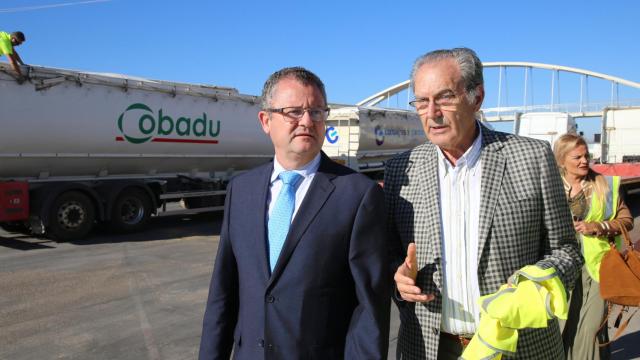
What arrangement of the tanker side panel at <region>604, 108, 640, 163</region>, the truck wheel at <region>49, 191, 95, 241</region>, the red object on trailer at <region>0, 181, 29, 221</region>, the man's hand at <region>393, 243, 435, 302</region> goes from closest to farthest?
→ the man's hand at <region>393, 243, 435, 302</region> → the red object on trailer at <region>0, 181, 29, 221</region> → the truck wheel at <region>49, 191, 95, 241</region> → the tanker side panel at <region>604, 108, 640, 163</region>

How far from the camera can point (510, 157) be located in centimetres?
200

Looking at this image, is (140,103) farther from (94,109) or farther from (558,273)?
(558,273)

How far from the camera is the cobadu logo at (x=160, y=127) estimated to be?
1063cm

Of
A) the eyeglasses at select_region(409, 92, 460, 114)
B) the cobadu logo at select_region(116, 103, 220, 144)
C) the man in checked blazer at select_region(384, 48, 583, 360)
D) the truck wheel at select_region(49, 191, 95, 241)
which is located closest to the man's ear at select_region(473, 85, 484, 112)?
the man in checked blazer at select_region(384, 48, 583, 360)

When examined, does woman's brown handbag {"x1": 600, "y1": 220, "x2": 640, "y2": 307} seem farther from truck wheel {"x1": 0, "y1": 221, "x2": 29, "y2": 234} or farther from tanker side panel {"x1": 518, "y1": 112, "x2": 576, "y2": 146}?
tanker side panel {"x1": 518, "y1": 112, "x2": 576, "y2": 146}

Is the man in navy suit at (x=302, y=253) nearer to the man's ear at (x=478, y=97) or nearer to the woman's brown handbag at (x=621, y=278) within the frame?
the man's ear at (x=478, y=97)

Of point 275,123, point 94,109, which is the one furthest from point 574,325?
point 94,109

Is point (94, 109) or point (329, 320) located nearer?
point (329, 320)

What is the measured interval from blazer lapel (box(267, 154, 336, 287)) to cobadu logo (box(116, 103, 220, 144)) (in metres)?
9.45

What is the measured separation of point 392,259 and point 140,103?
32.0 feet

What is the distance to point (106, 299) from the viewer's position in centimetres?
587

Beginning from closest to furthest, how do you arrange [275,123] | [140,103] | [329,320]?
[329,320], [275,123], [140,103]

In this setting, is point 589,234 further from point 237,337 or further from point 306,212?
point 237,337

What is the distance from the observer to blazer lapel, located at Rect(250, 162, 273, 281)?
1.97 m
